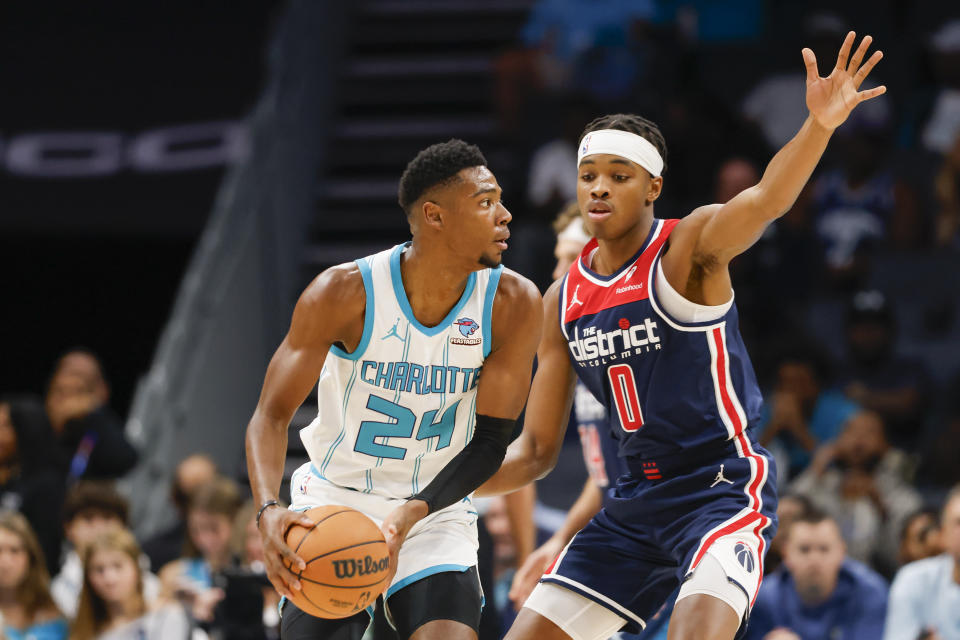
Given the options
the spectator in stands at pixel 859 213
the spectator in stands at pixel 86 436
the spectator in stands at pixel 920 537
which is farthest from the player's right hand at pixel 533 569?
the spectator in stands at pixel 859 213

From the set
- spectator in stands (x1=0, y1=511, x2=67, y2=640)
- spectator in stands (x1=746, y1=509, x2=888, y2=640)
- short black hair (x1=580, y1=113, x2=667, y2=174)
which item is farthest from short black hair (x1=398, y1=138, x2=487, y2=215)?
spectator in stands (x1=0, y1=511, x2=67, y2=640)

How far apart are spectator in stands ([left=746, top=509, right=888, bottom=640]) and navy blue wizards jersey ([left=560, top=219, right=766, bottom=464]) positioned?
7.51ft

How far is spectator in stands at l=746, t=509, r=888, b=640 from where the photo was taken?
6414mm

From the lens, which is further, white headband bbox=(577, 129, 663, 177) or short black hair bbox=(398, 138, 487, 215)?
white headband bbox=(577, 129, 663, 177)

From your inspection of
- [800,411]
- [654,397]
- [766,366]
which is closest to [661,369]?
[654,397]

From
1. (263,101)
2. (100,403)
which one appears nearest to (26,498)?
(100,403)

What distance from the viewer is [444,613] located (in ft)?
13.2

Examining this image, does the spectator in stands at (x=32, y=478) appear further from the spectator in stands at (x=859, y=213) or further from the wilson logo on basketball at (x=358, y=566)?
the spectator in stands at (x=859, y=213)

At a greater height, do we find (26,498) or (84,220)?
(84,220)

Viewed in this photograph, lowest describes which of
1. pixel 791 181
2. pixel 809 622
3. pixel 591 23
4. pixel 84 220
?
pixel 809 622

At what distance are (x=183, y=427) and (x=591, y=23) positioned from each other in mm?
4378

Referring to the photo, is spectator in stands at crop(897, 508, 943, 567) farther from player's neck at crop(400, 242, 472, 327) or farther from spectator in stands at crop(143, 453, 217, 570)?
spectator in stands at crop(143, 453, 217, 570)

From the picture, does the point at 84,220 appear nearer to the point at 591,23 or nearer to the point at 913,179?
the point at 591,23

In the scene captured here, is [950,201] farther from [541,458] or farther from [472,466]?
[472,466]
